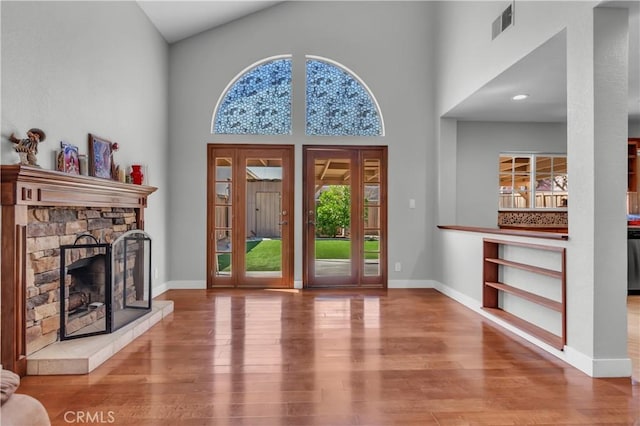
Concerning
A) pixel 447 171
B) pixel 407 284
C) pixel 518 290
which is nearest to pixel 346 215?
pixel 407 284

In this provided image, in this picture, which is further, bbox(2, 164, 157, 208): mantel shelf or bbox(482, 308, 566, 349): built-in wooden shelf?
bbox(482, 308, 566, 349): built-in wooden shelf

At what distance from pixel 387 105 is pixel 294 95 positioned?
1.37 meters

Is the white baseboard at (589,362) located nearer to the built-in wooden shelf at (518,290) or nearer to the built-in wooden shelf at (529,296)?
the built-in wooden shelf at (518,290)

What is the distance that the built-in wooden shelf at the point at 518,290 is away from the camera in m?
2.95

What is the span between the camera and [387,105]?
5.69m

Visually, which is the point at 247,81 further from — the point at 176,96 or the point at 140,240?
the point at 140,240

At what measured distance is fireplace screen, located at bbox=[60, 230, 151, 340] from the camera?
303 centimetres

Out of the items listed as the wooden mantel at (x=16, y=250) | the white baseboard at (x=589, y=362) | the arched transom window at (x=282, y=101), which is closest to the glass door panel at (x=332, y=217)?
the arched transom window at (x=282, y=101)

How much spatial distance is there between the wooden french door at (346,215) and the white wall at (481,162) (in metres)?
1.19

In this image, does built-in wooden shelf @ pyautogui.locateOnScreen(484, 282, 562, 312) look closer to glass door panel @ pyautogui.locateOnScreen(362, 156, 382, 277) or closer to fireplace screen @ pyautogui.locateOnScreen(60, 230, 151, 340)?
glass door panel @ pyautogui.locateOnScreen(362, 156, 382, 277)

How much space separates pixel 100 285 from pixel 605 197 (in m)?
4.14

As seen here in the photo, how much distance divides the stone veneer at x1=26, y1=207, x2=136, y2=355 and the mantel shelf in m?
0.10

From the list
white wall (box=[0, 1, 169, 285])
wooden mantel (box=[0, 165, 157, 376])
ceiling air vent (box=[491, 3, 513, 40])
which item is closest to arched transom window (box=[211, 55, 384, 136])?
white wall (box=[0, 1, 169, 285])

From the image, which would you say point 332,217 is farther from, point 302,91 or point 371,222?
point 302,91
